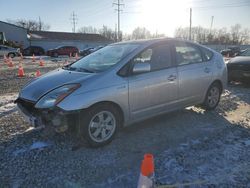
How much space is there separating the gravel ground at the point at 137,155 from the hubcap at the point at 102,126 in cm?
19

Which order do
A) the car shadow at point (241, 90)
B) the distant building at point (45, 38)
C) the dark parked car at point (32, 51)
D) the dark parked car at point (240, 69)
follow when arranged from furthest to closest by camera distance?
the distant building at point (45, 38) → the dark parked car at point (32, 51) → the dark parked car at point (240, 69) → the car shadow at point (241, 90)

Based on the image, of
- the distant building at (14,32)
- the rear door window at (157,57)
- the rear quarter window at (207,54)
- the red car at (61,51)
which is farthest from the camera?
the distant building at (14,32)

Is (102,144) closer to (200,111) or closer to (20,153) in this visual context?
(20,153)

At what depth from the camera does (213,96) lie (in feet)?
20.6

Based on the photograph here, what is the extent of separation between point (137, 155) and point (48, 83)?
1808 millimetres

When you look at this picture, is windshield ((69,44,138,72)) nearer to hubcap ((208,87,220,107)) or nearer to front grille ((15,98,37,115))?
front grille ((15,98,37,115))

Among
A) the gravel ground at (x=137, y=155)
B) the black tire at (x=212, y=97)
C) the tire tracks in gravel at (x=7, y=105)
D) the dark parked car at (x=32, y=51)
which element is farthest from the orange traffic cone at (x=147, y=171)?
the dark parked car at (x=32, y=51)

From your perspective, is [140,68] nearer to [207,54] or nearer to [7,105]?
[207,54]

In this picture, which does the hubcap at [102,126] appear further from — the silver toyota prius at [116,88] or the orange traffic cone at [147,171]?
the orange traffic cone at [147,171]

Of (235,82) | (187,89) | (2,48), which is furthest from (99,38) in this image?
(187,89)

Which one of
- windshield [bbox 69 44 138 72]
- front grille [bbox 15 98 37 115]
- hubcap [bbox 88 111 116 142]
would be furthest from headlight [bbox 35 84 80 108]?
windshield [bbox 69 44 138 72]

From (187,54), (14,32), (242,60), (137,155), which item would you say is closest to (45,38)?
(14,32)

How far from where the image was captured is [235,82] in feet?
34.3

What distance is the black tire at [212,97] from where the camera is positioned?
615 cm
